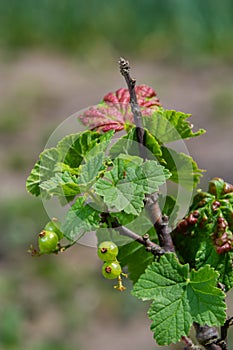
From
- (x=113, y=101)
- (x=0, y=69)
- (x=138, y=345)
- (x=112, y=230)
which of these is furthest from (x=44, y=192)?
(x=0, y=69)

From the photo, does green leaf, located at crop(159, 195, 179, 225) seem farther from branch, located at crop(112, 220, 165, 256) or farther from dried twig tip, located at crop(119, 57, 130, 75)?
dried twig tip, located at crop(119, 57, 130, 75)

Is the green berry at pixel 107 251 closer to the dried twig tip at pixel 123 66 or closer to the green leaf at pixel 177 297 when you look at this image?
the green leaf at pixel 177 297

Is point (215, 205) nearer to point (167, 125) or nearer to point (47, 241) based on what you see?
point (167, 125)

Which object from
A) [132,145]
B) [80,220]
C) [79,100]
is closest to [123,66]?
[132,145]

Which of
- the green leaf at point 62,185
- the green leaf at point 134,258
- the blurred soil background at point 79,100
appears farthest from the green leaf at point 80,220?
the blurred soil background at point 79,100

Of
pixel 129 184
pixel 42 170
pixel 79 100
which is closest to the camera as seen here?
pixel 129 184

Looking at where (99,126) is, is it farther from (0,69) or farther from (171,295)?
(0,69)

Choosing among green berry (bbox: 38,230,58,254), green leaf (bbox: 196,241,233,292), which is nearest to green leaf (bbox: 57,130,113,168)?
green berry (bbox: 38,230,58,254)
